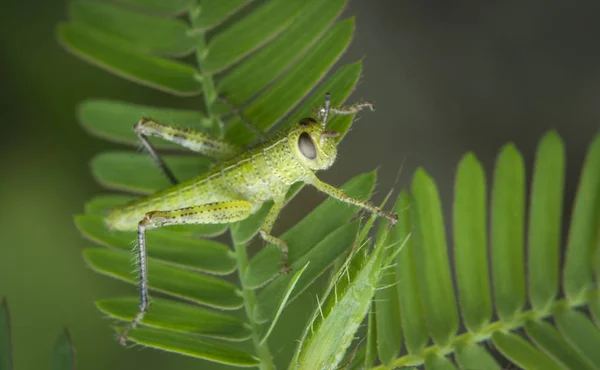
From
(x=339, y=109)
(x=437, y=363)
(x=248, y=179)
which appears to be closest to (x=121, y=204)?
(x=248, y=179)

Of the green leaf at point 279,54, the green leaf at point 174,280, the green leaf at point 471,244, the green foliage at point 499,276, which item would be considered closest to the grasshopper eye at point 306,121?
the green leaf at point 279,54

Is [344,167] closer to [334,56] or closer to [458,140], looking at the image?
[458,140]

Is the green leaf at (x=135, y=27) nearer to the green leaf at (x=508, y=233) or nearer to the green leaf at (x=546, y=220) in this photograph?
the green leaf at (x=508, y=233)

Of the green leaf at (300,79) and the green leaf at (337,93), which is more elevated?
the green leaf at (300,79)

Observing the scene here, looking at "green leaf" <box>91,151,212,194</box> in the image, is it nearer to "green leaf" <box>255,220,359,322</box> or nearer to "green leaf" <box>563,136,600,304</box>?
"green leaf" <box>255,220,359,322</box>

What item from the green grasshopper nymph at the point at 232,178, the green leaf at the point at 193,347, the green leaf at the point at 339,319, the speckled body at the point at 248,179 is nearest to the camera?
the green leaf at the point at 339,319
